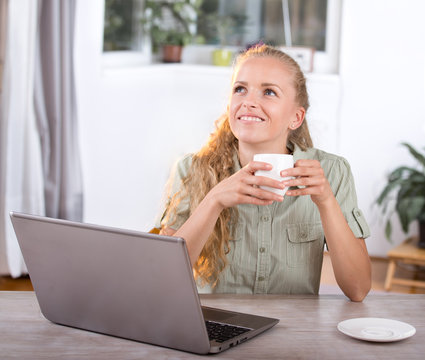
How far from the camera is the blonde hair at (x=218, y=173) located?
1717mm

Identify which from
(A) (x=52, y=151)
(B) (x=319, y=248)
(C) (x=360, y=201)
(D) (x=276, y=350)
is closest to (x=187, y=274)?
(D) (x=276, y=350)

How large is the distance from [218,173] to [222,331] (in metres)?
0.65

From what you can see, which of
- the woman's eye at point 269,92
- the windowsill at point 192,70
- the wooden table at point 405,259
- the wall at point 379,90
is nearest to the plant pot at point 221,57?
the windowsill at point 192,70

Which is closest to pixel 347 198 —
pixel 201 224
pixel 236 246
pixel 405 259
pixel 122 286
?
pixel 236 246

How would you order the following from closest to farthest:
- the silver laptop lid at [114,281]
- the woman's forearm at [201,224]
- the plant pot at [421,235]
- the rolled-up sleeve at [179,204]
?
1. the silver laptop lid at [114,281]
2. the woman's forearm at [201,224]
3. the rolled-up sleeve at [179,204]
4. the plant pot at [421,235]

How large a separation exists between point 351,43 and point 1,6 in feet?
7.18

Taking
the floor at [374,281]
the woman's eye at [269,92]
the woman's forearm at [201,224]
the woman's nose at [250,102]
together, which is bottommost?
the floor at [374,281]

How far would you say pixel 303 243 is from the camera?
1730 millimetres

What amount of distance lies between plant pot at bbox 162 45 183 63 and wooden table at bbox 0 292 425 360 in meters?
3.41

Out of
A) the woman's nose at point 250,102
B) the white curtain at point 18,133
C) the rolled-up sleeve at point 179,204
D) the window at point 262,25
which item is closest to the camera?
the woman's nose at point 250,102

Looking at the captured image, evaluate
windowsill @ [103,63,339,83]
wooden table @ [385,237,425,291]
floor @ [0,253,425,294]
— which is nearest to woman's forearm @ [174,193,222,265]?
floor @ [0,253,425,294]

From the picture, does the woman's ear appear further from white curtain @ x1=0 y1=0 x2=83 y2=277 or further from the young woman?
white curtain @ x1=0 y1=0 x2=83 y2=277

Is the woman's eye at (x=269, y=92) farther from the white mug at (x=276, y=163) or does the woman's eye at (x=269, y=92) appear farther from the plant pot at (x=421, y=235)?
the plant pot at (x=421, y=235)

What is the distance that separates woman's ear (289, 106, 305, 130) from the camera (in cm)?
183
